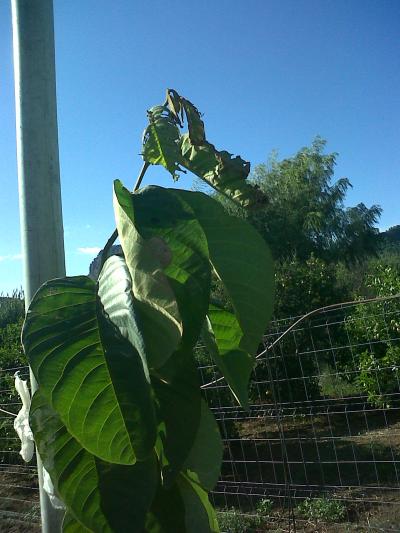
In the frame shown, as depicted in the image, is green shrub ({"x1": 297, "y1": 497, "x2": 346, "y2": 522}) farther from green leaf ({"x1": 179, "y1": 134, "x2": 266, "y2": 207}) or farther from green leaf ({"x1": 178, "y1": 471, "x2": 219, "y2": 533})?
green leaf ({"x1": 179, "y1": 134, "x2": 266, "y2": 207})

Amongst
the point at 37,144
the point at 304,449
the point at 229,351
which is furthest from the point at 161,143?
the point at 304,449

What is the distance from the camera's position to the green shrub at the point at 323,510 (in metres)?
4.61

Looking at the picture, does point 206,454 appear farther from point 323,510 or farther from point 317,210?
point 317,210

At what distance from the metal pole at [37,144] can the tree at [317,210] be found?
848 inches

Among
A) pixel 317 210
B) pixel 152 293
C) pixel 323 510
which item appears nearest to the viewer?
pixel 152 293

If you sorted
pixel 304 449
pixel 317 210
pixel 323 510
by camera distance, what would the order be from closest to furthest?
pixel 323 510 → pixel 304 449 → pixel 317 210

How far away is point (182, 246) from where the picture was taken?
78 centimetres

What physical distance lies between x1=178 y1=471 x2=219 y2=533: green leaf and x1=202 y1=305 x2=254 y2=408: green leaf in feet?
0.69

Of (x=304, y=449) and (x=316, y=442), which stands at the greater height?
(x=316, y=442)

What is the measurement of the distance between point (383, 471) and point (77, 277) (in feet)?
19.0

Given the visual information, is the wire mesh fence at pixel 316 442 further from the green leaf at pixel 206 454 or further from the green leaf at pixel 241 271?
the green leaf at pixel 241 271

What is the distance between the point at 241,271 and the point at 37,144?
683 mm

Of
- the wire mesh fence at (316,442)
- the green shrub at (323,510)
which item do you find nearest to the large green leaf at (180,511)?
the wire mesh fence at (316,442)

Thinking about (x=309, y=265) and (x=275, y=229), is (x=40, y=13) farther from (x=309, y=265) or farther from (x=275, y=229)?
(x=275, y=229)
